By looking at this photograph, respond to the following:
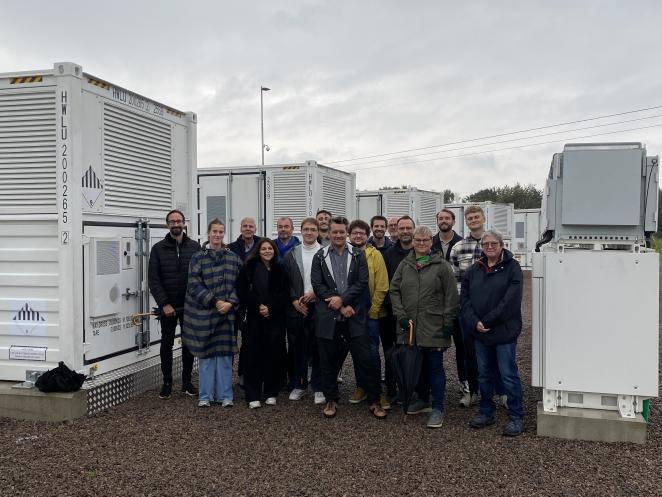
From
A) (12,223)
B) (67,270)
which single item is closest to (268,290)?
(67,270)

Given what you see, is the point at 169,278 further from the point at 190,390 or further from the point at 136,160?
the point at 136,160

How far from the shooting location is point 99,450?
464cm

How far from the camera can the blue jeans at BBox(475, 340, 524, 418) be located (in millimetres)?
4918

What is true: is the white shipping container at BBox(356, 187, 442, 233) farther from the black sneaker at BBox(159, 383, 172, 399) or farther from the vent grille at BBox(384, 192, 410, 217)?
the black sneaker at BBox(159, 383, 172, 399)

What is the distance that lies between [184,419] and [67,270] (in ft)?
5.46

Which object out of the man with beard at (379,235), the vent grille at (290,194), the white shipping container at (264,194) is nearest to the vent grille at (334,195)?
the white shipping container at (264,194)

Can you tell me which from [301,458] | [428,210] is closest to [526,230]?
[428,210]

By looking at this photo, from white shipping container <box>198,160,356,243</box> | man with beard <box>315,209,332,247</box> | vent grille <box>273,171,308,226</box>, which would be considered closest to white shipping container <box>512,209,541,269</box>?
white shipping container <box>198,160,356,243</box>

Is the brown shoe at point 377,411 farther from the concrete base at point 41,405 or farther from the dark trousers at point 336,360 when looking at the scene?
the concrete base at point 41,405

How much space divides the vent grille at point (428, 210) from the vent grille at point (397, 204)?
2.13ft

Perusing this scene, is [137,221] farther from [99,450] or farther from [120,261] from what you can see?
[99,450]

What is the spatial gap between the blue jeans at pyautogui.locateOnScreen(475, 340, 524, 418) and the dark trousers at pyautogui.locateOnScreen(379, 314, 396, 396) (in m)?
1.09

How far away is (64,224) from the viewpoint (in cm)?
531

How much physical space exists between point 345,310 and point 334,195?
7.15m
